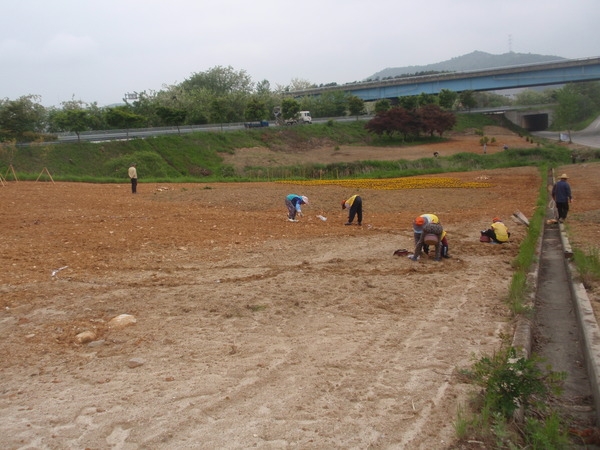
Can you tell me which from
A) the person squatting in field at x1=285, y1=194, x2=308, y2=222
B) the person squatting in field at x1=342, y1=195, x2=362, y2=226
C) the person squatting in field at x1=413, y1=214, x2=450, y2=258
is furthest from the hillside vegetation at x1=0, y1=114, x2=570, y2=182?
the person squatting in field at x1=413, y1=214, x2=450, y2=258

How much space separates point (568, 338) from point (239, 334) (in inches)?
168

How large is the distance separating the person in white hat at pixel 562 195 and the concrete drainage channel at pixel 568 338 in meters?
5.56

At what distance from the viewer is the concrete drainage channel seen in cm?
565

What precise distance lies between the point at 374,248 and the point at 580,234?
5.71m

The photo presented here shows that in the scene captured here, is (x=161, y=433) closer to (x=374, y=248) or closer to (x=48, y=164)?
(x=374, y=248)

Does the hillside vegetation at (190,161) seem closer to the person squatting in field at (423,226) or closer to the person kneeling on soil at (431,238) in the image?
the person squatting in field at (423,226)

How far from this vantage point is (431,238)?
10836 millimetres

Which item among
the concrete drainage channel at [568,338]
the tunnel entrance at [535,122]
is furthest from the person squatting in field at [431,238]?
the tunnel entrance at [535,122]

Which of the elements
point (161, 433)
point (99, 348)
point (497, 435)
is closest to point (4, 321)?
point (99, 348)

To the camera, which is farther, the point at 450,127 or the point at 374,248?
the point at 450,127

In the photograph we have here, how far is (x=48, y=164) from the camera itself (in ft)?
123

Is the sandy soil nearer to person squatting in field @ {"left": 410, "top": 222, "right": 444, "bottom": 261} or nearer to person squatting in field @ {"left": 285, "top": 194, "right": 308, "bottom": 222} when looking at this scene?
person squatting in field @ {"left": 410, "top": 222, "right": 444, "bottom": 261}

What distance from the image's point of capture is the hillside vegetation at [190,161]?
3681 centimetres

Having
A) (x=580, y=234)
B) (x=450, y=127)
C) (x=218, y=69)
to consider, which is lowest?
(x=580, y=234)
